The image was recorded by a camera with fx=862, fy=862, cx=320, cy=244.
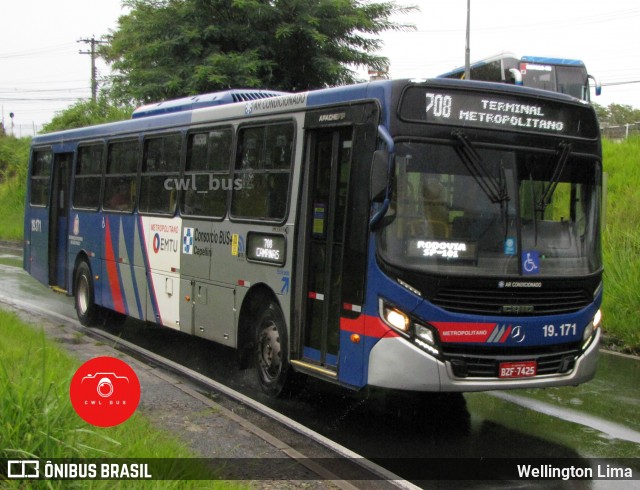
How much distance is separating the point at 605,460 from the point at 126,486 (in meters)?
4.13

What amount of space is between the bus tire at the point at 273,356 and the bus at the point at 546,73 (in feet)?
46.1

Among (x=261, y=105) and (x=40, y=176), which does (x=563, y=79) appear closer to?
(x=40, y=176)

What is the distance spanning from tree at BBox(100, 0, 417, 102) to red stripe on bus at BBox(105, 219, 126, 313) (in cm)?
855

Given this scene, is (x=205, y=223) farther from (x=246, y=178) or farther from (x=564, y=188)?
(x=564, y=188)

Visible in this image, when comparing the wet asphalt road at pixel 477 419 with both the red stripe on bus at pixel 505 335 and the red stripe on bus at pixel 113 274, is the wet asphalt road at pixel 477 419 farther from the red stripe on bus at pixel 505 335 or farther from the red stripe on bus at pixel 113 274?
the red stripe on bus at pixel 113 274

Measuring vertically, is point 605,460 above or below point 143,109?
below

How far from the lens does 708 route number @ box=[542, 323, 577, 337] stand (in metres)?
7.44

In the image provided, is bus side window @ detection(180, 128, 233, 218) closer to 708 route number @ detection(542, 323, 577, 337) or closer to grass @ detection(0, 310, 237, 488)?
708 route number @ detection(542, 323, 577, 337)

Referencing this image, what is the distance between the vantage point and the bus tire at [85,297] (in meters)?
13.8

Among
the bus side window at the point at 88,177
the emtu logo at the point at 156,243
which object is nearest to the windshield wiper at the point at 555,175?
the emtu logo at the point at 156,243

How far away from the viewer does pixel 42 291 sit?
18.1 meters

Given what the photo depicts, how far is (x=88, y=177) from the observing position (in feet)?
45.9

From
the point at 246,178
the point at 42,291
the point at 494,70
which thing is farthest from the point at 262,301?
the point at 494,70

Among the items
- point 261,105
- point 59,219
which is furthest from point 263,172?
point 59,219
